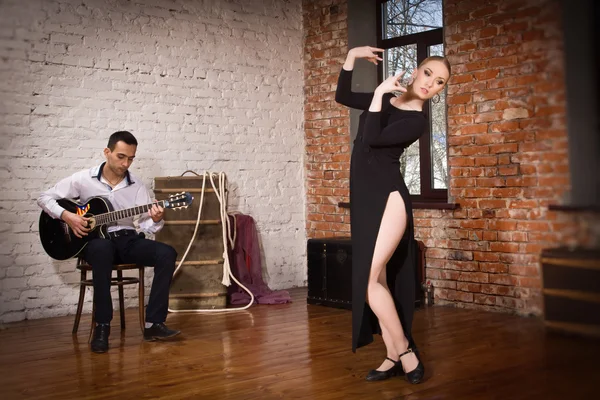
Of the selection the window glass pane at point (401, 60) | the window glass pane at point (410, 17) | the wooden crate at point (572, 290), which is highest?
the window glass pane at point (410, 17)

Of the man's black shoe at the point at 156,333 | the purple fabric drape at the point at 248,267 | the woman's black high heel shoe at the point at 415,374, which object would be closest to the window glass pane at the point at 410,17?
the purple fabric drape at the point at 248,267

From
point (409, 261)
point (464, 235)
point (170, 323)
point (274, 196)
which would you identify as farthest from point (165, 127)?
point (409, 261)

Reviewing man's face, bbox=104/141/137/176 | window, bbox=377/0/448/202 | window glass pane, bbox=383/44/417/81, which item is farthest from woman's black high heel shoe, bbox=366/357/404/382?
window glass pane, bbox=383/44/417/81

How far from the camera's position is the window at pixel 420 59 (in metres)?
5.38

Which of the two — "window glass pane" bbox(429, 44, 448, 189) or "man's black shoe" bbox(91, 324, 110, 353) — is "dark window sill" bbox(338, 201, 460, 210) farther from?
"man's black shoe" bbox(91, 324, 110, 353)

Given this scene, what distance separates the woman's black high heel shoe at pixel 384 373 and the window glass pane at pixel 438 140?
248cm

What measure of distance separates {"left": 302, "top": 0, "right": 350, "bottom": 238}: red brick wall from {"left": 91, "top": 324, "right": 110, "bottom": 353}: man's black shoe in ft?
8.54

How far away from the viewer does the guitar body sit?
4.06m

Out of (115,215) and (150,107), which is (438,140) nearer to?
(150,107)

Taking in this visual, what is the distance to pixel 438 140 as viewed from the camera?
537cm

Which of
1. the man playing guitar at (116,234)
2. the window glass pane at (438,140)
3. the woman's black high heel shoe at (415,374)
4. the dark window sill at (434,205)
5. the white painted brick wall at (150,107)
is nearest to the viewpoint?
the woman's black high heel shoe at (415,374)

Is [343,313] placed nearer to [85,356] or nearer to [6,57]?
[85,356]

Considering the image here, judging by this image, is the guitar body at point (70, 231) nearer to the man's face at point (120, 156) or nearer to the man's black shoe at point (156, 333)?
the man's face at point (120, 156)

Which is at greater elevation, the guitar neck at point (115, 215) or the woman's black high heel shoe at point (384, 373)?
the guitar neck at point (115, 215)
